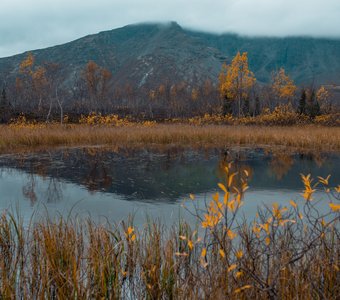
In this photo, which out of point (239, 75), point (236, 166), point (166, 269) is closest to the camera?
point (166, 269)

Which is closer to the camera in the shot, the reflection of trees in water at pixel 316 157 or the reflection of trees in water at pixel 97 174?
the reflection of trees in water at pixel 97 174

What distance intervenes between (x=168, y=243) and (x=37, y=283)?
1279 mm

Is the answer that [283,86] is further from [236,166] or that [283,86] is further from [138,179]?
[138,179]

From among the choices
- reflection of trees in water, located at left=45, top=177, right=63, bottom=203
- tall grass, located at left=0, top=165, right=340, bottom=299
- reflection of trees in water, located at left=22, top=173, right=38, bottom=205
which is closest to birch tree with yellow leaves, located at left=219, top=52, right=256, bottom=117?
reflection of trees in water, located at left=45, top=177, right=63, bottom=203

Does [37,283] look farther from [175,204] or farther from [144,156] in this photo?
[144,156]

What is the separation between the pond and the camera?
662cm

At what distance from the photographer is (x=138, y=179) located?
959 centimetres

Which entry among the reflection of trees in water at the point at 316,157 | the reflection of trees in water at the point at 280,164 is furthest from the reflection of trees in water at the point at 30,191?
the reflection of trees in water at the point at 316,157

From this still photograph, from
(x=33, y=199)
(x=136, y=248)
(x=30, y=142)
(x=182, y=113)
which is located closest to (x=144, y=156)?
(x=30, y=142)

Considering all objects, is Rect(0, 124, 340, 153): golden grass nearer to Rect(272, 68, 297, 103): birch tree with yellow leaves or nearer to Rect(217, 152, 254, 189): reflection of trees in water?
Rect(217, 152, 254, 189): reflection of trees in water

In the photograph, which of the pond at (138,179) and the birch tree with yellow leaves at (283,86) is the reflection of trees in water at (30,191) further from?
the birch tree with yellow leaves at (283,86)

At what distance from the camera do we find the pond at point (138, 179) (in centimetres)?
662

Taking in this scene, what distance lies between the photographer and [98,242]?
3602mm

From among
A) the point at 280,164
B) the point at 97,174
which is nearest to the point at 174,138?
the point at 280,164
